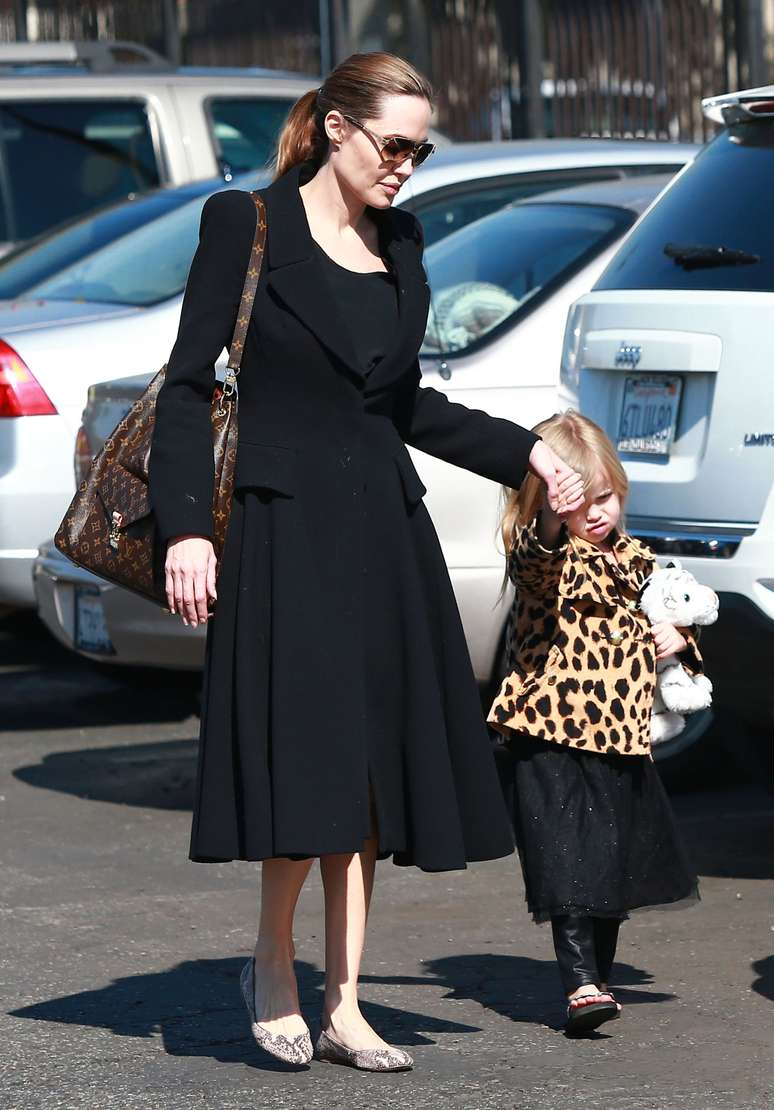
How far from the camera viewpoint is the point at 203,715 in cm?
378

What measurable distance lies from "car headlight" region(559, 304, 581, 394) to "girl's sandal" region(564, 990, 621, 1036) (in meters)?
1.84

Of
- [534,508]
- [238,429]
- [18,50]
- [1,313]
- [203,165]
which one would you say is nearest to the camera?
[238,429]

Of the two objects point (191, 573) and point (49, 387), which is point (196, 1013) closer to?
point (191, 573)

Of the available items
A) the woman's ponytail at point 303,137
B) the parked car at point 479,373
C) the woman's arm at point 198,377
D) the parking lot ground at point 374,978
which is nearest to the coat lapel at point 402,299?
the woman's ponytail at point 303,137

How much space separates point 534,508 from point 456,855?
742mm

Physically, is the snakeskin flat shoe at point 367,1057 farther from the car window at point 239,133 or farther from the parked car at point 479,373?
the car window at point 239,133

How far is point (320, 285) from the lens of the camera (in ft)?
12.2

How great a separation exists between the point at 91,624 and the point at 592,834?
2862 mm

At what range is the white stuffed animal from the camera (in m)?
4.13

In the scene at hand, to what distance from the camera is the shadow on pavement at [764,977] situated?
14.3 feet

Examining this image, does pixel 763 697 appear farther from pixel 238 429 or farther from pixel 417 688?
pixel 238 429

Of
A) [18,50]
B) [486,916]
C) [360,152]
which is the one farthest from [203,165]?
[360,152]

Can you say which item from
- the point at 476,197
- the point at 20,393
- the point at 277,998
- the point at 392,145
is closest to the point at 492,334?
the point at 476,197

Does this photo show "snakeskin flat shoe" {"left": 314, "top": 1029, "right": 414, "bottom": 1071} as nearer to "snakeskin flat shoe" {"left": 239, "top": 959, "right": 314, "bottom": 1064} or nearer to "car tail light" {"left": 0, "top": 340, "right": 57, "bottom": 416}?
"snakeskin flat shoe" {"left": 239, "top": 959, "right": 314, "bottom": 1064}
